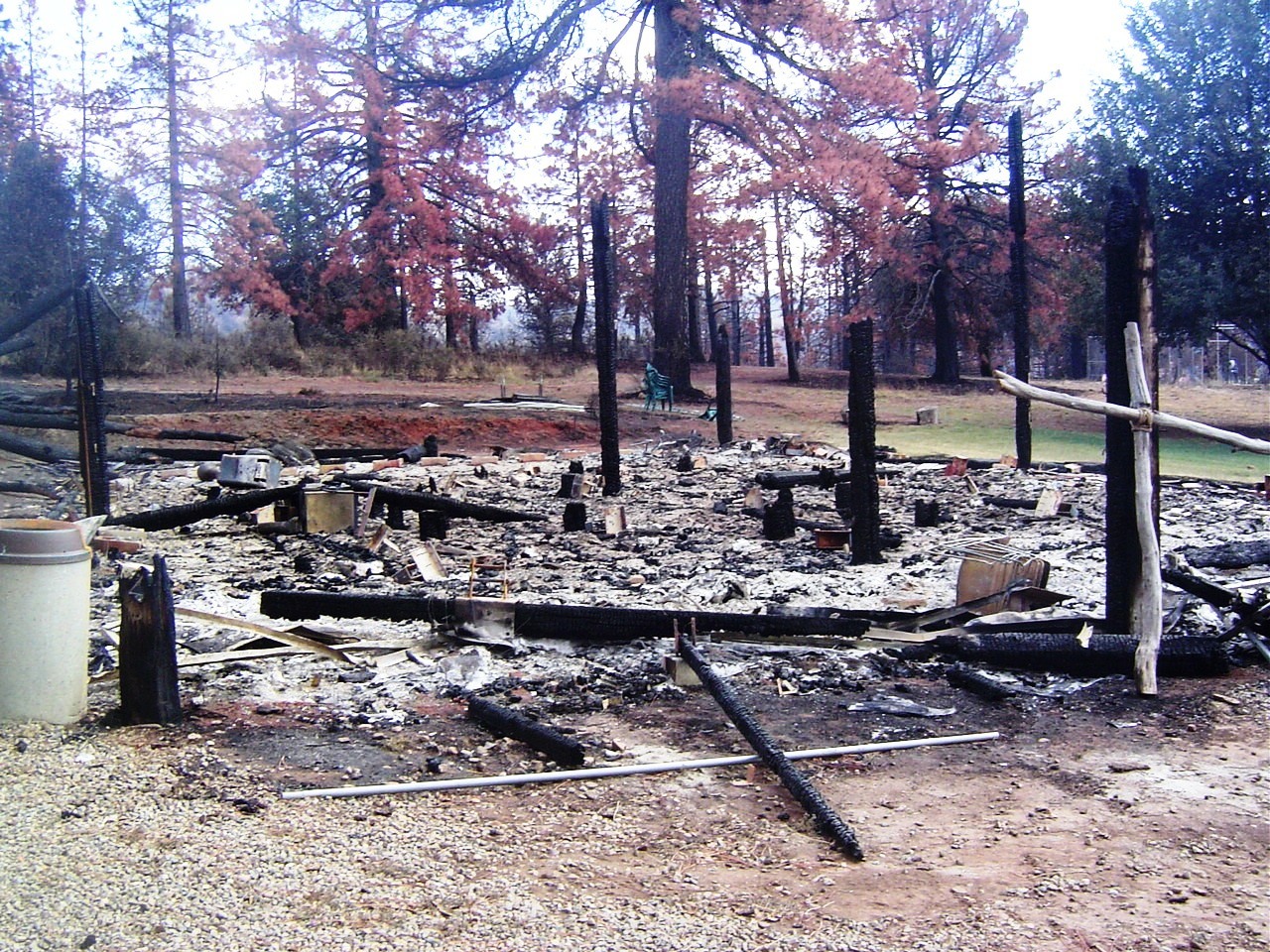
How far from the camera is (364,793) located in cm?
337

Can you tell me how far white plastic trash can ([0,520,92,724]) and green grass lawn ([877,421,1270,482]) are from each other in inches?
459

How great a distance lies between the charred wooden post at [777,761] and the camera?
9.95 feet

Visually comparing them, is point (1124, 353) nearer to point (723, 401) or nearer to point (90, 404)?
point (90, 404)

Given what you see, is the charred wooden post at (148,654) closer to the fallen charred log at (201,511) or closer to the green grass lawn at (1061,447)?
the fallen charred log at (201,511)

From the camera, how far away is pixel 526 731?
3.83 meters

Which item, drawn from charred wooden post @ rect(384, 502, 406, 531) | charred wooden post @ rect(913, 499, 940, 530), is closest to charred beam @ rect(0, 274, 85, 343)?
charred wooden post @ rect(384, 502, 406, 531)

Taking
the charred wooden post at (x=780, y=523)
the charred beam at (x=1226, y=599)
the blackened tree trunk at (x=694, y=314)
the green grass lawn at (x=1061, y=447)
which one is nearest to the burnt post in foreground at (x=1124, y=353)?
the charred beam at (x=1226, y=599)

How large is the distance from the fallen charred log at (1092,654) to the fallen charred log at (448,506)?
4447mm

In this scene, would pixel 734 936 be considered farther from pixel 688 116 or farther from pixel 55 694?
pixel 688 116

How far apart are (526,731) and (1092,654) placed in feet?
7.85

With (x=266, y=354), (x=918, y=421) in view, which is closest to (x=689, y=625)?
(x=918, y=421)

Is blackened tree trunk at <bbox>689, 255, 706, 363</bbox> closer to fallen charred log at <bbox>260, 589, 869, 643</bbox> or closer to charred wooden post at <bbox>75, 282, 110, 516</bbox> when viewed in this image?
charred wooden post at <bbox>75, 282, 110, 516</bbox>

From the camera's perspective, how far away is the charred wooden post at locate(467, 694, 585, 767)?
3.65 meters

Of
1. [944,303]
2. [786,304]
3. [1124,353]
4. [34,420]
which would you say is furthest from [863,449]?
[786,304]
